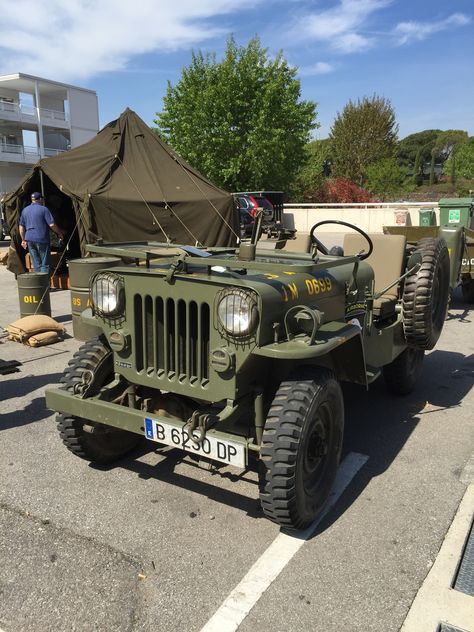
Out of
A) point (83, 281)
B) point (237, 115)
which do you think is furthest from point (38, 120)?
point (83, 281)

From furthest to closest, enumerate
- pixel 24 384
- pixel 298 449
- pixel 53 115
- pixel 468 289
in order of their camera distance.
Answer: pixel 53 115 < pixel 468 289 < pixel 24 384 < pixel 298 449

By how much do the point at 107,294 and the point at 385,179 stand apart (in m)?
40.5

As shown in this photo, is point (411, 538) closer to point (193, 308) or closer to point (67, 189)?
point (193, 308)

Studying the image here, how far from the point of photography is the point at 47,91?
150 feet

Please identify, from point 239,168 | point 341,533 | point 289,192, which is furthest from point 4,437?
point 289,192

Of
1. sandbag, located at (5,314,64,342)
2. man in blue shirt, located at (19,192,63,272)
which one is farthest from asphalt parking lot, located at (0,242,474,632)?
man in blue shirt, located at (19,192,63,272)

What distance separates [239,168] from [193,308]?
2687 cm

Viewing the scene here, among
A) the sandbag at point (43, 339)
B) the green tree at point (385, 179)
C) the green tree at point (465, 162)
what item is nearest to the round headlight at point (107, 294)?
the sandbag at point (43, 339)

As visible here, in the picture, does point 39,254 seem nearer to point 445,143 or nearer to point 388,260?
point 388,260

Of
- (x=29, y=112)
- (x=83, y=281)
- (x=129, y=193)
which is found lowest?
(x=83, y=281)

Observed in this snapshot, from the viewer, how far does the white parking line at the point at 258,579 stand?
253cm

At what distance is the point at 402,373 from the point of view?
5.36m

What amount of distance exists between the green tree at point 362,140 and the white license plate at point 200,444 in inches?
1838

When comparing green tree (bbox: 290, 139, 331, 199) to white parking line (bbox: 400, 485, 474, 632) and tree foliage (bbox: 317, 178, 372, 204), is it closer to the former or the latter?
tree foliage (bbox: 317, 178, 372, 204)
